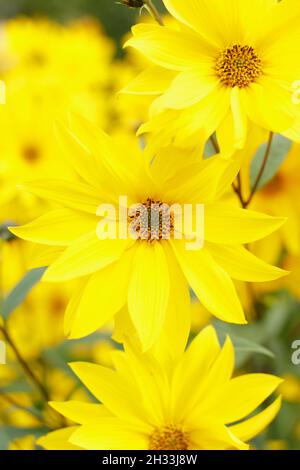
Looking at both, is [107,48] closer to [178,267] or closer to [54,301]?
[54,301]

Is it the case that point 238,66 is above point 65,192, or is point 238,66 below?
above

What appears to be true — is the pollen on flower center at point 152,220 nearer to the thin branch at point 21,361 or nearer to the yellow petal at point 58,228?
the yellow petal at point 58,228

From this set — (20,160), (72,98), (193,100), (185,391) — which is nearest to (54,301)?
(20,160)

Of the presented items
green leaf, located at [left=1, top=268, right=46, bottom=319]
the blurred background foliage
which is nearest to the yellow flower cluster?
green leaf, located at [left=1, top=268, right=46, bottom=319]

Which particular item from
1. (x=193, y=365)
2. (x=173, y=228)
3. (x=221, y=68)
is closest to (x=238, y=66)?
(x=221, y=68)

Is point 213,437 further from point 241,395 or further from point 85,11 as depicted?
point 85,11

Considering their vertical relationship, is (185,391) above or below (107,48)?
below
